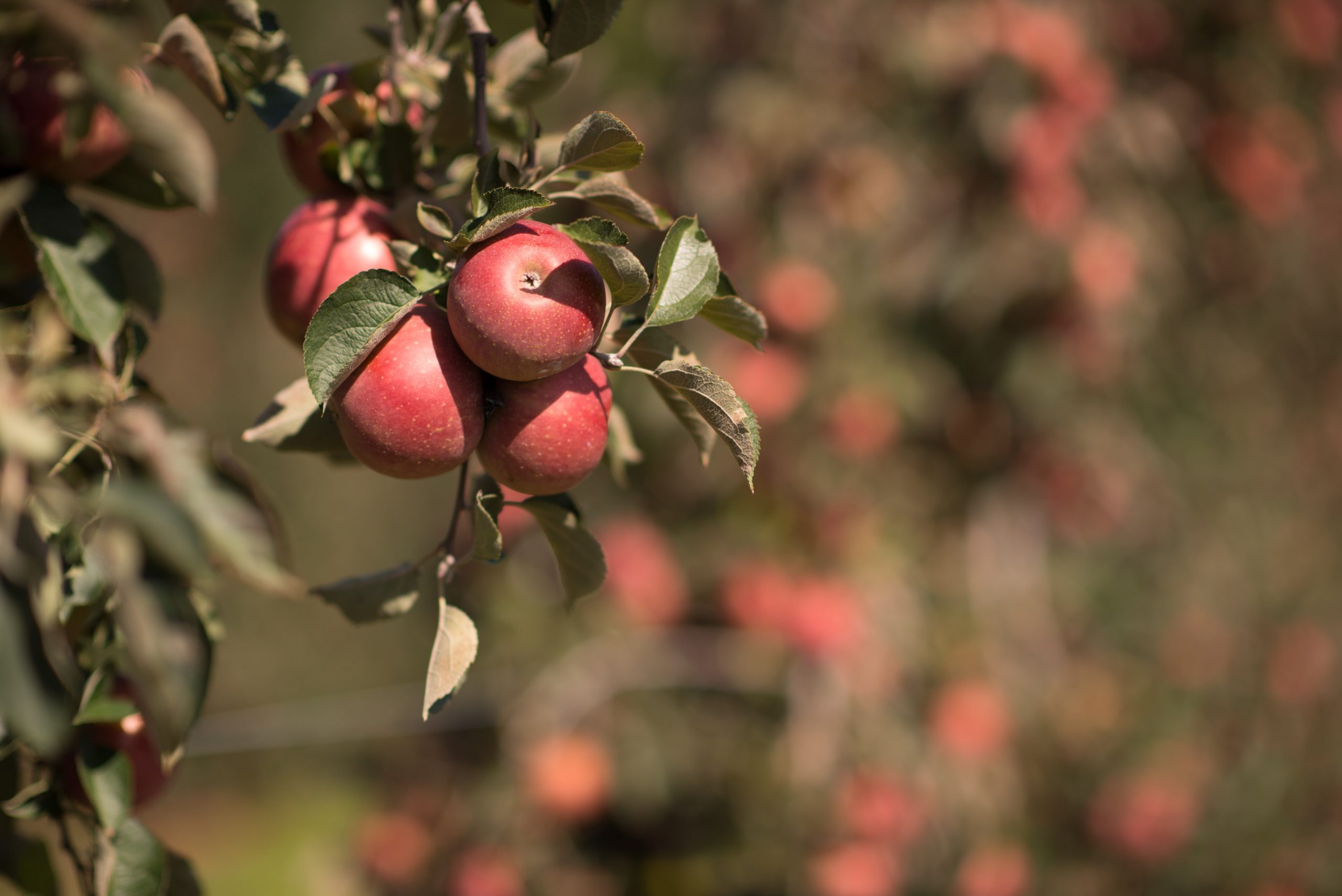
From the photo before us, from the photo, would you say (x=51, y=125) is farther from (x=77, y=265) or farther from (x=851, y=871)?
(x=851, y=871)

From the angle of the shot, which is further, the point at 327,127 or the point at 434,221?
the point at 327,127

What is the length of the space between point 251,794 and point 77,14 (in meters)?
3.51

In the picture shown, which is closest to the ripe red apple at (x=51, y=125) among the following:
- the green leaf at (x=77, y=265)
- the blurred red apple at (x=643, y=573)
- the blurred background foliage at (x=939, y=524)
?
the green leaf at (x=77, y=265)

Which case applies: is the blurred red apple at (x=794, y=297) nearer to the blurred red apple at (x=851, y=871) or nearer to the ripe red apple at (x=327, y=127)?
the blurred red apple at (x=851, y=871)

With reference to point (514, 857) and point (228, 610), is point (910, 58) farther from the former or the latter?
point (228, 610)

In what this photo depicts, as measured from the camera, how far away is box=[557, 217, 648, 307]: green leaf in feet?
1.36

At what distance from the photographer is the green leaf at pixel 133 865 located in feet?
1.63

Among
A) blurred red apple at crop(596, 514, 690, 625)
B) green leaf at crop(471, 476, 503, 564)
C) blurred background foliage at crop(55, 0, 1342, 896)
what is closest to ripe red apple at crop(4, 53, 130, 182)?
green leaf at crop(471, 476, 503, 564)

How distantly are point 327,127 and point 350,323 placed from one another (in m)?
Answer: 0.24

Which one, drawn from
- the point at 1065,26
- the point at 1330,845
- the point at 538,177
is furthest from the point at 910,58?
the point at 1330,845

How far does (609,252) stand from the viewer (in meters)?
0.42

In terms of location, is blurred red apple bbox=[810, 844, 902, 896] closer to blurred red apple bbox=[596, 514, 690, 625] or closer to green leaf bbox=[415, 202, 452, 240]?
blurred red apple bbox=[596, 514, 690, 625]

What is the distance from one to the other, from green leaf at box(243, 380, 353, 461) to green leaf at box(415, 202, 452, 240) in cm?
12

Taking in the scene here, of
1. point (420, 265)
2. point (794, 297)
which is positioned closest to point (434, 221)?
point (420, 265)
